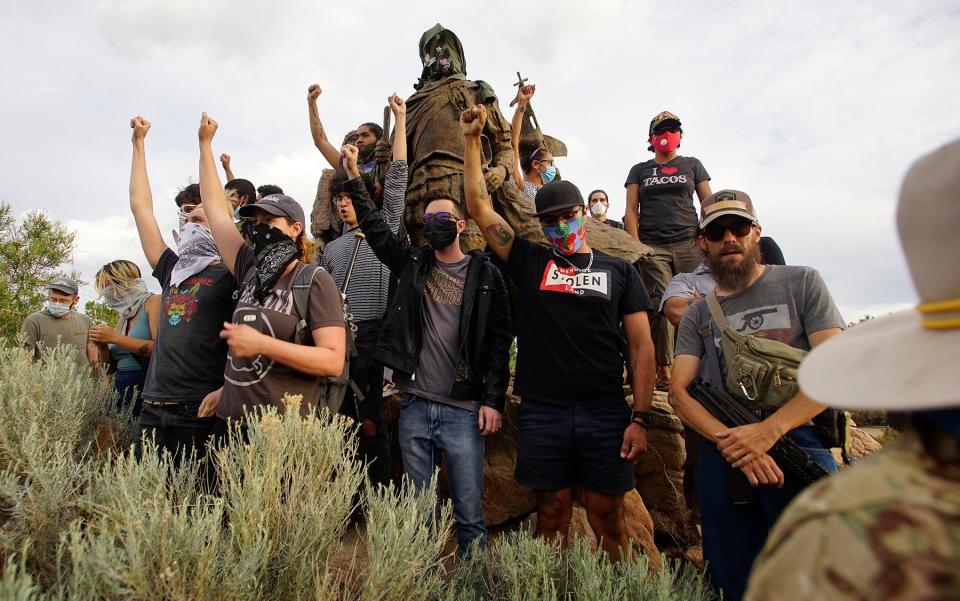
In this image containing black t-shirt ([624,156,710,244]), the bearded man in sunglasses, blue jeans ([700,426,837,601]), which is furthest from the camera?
black t-shirt ([624,156,710,244])

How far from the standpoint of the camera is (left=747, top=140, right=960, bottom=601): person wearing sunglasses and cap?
65 centimetres

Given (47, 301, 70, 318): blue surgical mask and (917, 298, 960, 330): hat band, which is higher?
(917, 298, 960, 330): hat band

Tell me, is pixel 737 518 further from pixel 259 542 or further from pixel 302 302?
pixel 302 302

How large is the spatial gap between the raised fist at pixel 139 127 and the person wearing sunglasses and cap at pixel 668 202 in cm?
426

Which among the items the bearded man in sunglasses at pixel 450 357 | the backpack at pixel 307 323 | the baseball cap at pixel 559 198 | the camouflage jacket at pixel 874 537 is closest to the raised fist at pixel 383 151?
the bearded man in sunglasses at pixel 450 357

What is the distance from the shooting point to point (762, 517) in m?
2.64

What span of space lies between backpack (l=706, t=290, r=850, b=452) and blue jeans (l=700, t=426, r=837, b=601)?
0.09 meters

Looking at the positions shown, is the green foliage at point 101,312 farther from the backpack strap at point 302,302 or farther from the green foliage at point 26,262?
the backpack strap at point 302,302

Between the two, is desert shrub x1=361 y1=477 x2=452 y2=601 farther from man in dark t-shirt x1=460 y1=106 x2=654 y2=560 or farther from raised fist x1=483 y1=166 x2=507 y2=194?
raised fist x1=483 y1=166 x2=507 y2=194

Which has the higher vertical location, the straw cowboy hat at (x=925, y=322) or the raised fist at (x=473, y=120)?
the raised fist at (x=473, y=120)

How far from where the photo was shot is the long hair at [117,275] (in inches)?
203

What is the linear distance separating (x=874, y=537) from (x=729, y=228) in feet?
7.86

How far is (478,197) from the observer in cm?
373

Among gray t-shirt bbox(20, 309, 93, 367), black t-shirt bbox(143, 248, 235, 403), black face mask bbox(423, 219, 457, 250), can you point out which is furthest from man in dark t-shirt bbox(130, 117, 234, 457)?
gray t-shirt bbox(20, 309, 93, 367)
